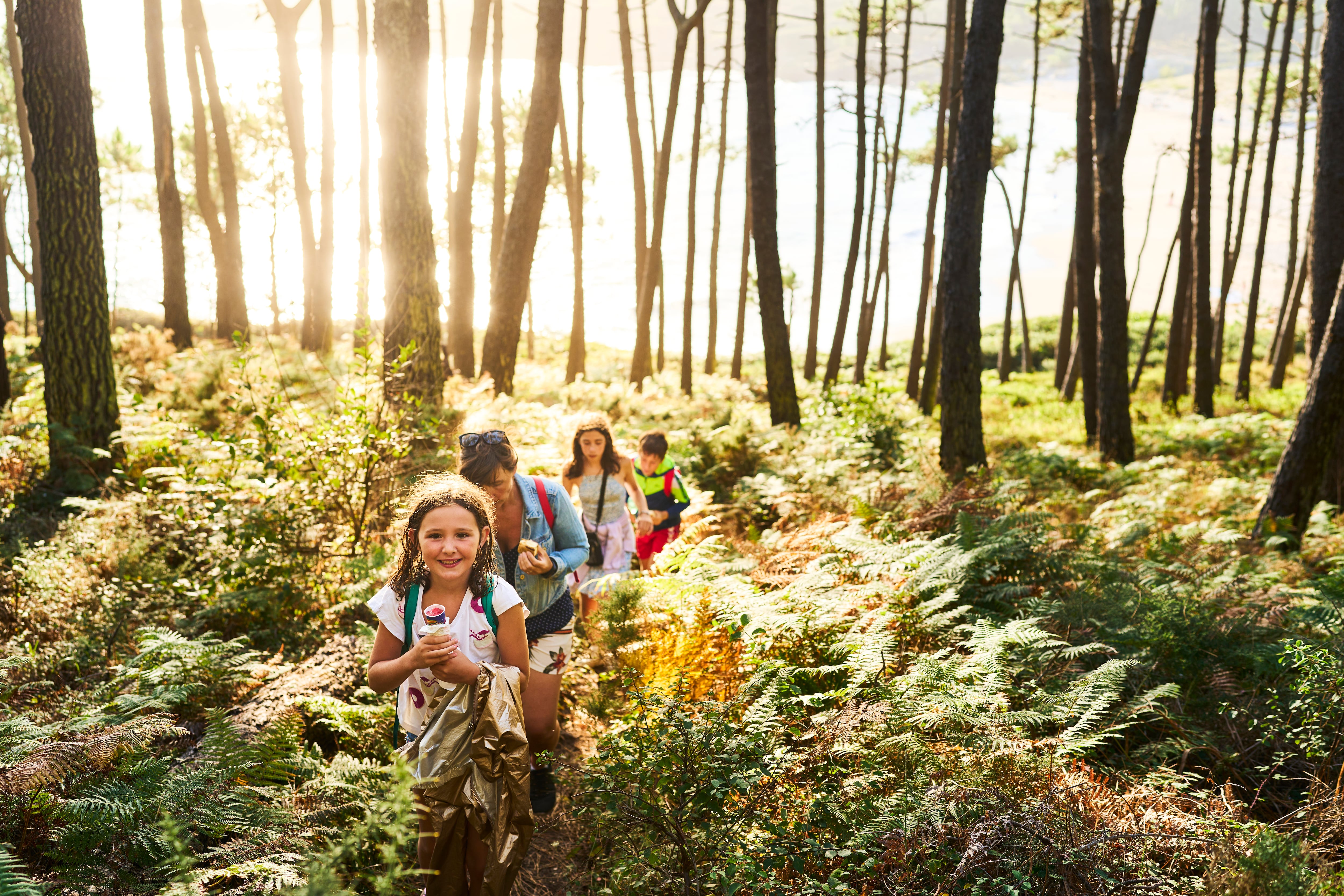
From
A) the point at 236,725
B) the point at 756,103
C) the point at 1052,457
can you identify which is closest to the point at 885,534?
the point at 236,725

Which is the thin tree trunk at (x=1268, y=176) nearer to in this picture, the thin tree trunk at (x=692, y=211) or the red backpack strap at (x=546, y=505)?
the thin tree trunk at (x=692, y=211)

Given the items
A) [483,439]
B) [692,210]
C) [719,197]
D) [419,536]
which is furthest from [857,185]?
[419,536]

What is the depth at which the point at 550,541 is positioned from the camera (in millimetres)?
4227

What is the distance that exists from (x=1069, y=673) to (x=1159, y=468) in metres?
9.11

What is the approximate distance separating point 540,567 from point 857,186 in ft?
64.6

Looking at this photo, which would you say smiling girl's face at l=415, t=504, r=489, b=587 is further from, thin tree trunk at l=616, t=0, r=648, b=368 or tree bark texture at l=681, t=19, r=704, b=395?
thin tree trunk at l=616, t=0, r=648, b=368

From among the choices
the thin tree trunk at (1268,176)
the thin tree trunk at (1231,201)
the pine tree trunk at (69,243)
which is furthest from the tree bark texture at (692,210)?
the thin tree trunk at (1231,201)

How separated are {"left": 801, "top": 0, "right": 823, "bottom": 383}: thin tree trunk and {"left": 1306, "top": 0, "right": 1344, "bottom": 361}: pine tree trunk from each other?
12770 millimetres

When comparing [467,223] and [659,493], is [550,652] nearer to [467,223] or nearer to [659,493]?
[659,493]

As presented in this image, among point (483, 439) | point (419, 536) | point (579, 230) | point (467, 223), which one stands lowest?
point (419, 536)

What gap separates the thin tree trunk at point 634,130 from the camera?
19750 mm

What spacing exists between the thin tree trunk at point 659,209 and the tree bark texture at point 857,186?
445 cm

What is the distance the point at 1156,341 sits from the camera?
32562 millimetres

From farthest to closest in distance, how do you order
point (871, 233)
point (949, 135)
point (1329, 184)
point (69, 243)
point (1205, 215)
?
point (871, 233) → point (949, 135) → point (1205, 215) → point (1329, 184) → point (69, 243)
